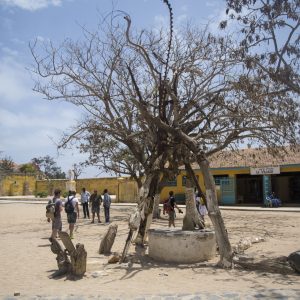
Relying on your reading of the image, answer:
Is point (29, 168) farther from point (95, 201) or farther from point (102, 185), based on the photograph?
point (95, 201)

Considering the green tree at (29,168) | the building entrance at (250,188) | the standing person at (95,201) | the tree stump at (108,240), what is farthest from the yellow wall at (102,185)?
the tree stump at (108,240)

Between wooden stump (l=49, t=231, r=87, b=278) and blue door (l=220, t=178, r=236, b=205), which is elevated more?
blue door (l=220, t=178, r=236, b=205)

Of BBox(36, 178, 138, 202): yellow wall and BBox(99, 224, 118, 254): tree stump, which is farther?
BBox(36, 178, 138, 202): yellow wall

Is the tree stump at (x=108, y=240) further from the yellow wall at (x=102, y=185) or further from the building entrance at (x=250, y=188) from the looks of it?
the building entrance at (x=250, y=188)

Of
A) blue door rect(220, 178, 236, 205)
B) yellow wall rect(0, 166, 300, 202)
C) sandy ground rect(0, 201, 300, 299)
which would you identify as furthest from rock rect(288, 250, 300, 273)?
blue door rect(220, 178, 236, 205)

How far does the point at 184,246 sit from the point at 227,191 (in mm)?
25603

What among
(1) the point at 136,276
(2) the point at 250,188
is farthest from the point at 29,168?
(1) the point at 136,276

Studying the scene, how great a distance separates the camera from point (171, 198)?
17.0m

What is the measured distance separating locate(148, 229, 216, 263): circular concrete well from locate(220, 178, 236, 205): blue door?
24.8m

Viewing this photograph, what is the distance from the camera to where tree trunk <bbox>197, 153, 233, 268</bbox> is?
973 centimetres

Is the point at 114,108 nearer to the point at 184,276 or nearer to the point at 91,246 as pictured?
the point at 91,246

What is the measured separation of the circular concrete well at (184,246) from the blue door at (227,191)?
24.8 meters

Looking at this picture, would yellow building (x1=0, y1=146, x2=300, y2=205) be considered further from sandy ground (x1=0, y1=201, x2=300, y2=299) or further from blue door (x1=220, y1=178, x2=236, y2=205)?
sandy ground (x1=0, y1=201, x2=300, y2=299)

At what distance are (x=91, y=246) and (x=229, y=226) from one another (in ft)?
26.2
